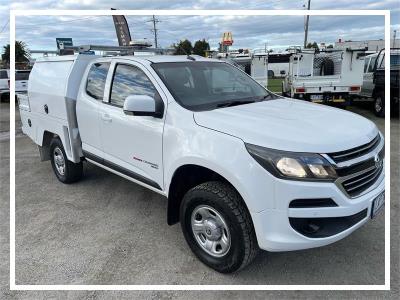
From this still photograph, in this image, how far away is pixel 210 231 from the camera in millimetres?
3096

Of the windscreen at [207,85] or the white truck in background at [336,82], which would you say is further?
the white truck in background at [336,82]

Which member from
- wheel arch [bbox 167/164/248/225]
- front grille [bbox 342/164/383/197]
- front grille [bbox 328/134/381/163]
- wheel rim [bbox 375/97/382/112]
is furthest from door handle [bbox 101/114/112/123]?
wheel rim [bbox 375/97/382/112]

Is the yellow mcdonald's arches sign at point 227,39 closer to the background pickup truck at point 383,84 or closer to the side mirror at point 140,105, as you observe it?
the background pickup truck at point 383,84

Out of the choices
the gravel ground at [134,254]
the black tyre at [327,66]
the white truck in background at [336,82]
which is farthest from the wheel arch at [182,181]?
the black tyre at [327,66]

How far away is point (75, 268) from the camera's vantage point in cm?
329

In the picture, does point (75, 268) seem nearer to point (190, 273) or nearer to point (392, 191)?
point (190, 273)

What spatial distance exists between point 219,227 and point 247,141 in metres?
0.81

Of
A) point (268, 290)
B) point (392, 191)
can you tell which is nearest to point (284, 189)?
point (268, 290)

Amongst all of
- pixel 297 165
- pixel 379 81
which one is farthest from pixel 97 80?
pixel 379 81

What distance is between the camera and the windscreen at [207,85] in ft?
11.5

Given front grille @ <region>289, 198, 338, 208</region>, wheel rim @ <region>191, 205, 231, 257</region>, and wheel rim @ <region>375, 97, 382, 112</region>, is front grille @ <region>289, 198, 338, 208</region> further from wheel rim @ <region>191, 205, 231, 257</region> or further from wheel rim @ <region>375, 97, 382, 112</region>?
wheel rim @ <region>375, 97, 382, 112</region>

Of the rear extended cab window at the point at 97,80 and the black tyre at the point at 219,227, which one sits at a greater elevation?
the rear extended cab window at the point at 97,80

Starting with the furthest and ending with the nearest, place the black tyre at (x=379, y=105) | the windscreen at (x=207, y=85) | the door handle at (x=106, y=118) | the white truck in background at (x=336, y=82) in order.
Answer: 1. the white truck in background at (x=336, y=82)
2. the black tyre at (x=379, y=105)
3. the door handle at (x=106, y=118)
4. the windscreen at (x=207, y=85)

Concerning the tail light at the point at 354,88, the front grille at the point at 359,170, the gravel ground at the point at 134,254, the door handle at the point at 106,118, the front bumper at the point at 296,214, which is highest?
the tail light at the point at 354,88
